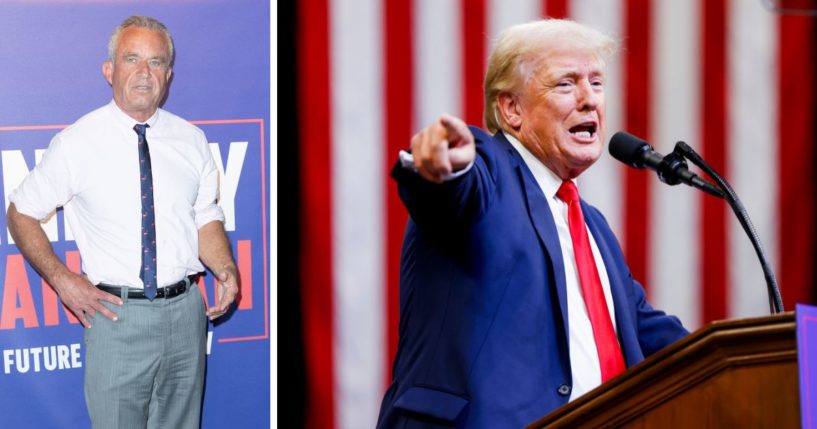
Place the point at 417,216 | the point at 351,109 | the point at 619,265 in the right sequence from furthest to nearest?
the point at 351,109, the point at 619,265, the point at 417,216

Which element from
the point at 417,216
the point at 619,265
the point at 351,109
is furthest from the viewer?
the point at 351,109

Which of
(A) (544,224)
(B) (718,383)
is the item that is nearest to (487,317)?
(A) (544,224)

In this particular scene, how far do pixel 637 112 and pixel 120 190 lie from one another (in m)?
1.53

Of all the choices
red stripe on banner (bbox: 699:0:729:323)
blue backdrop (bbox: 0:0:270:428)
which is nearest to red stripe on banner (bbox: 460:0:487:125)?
blue backdrop (bbox: 0:0:270:428)

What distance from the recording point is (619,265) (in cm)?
221

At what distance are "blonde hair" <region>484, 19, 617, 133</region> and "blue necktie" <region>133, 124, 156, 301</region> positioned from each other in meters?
0.81

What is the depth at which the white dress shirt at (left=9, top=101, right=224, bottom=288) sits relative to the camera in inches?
96.0

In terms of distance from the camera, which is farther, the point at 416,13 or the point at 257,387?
the point at 416,13

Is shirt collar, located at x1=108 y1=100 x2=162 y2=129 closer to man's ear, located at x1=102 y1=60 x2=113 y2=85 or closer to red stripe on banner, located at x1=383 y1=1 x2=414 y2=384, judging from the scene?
man's ear, located at x1=102 y1=60 x2=113 y2=85

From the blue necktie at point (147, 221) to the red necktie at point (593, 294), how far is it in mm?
950

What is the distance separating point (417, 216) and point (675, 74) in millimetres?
1769

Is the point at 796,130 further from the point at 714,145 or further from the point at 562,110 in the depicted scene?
the point at 562,110

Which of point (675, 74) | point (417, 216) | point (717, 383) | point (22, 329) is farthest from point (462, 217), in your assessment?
point (675, 74)

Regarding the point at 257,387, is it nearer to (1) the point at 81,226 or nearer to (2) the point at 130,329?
→ (2) the point at 130,329
